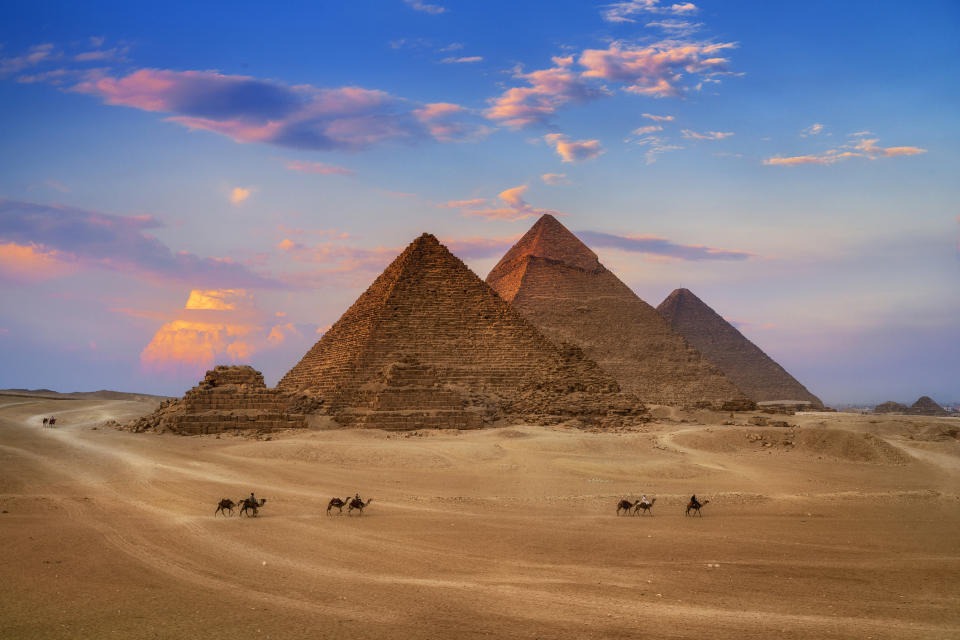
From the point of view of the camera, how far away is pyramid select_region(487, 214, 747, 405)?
69.8 metres

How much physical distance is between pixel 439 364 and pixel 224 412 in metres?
16.2

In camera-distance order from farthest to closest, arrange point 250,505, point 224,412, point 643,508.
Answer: point 224,412, point 643,508, point 250,505

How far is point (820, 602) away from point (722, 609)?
1153mm

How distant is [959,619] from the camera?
7.49 meters

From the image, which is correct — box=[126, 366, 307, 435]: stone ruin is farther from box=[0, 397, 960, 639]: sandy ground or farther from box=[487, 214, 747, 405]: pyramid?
box=[487, 214, 747, 405]: pyramid

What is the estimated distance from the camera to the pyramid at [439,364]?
99.5ft

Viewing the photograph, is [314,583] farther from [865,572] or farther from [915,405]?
[915,405]

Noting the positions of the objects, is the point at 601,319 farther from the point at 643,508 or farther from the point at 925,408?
the point at 643,508

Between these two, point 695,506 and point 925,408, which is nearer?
point 695,506

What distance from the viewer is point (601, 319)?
76.8 metres

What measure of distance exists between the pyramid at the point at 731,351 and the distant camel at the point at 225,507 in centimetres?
8463

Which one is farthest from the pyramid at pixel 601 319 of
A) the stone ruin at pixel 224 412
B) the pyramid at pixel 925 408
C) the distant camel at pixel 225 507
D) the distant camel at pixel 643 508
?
the distant camel at pixel 225 507

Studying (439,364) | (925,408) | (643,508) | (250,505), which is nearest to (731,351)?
(925,408)

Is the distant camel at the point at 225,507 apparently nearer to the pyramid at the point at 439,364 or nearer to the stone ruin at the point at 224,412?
the stone ruin at the point at 224,412
